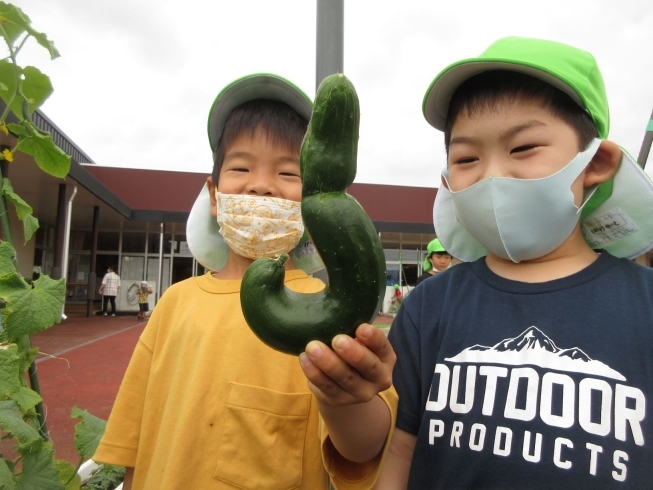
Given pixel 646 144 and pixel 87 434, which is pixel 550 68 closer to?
pixel 87 434

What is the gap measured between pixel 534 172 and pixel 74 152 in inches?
885

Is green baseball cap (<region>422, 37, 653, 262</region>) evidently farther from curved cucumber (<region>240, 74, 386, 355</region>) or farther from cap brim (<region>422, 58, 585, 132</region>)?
curved cucumber (<region>240, 74, 386, 355</region>)

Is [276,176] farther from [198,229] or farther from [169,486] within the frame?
[169,486]

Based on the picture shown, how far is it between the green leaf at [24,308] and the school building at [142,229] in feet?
46.8

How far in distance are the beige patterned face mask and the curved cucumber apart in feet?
2.08

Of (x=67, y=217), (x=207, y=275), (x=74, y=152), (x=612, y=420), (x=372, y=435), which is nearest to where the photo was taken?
(x=612, y=420)

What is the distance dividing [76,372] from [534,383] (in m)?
8.15

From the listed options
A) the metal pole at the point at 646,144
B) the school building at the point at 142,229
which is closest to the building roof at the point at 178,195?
the school building at the point at 142,229

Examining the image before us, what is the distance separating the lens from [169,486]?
1594 millimetres

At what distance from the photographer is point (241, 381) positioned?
171 centimetres

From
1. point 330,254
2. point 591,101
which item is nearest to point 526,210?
point 591,101

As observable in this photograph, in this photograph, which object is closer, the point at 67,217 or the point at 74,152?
the point at 67,217

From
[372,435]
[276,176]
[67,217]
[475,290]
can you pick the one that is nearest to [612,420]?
[475,290]

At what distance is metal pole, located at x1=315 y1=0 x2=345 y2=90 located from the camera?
9.27 feet
